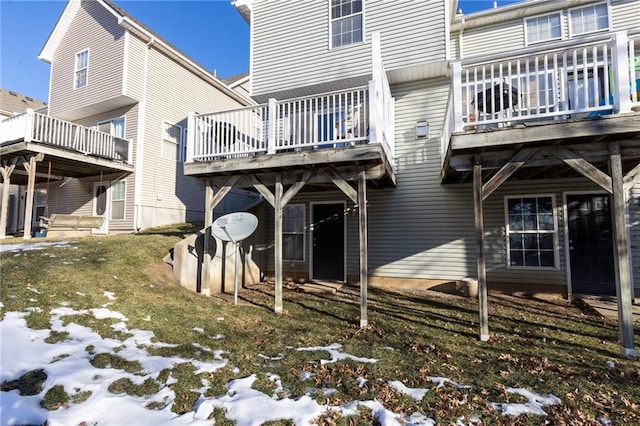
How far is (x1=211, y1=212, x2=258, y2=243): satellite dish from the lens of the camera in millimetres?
6902

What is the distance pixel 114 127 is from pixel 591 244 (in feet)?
50.6

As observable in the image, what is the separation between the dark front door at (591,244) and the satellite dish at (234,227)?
6990 millimetres

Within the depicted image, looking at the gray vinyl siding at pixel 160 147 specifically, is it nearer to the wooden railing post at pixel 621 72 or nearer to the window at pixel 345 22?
the window at pixel 345 22

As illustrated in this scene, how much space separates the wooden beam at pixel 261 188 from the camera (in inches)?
259

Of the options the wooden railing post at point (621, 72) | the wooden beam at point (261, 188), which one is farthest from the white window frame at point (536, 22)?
the wooden beam at point (261, 188)

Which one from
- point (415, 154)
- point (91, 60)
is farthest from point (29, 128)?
point (415, 154)

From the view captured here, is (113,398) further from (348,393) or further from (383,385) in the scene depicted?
(383,385)

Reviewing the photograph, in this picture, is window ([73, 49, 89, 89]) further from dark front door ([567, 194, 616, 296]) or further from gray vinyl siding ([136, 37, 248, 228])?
dark front door ([567, 194, 616, 296])

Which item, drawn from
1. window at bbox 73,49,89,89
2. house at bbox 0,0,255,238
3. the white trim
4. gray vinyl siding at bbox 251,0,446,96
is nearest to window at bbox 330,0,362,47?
gray vinyl siding at bbox 251,0,446,96

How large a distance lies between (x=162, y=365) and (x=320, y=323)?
2609mm

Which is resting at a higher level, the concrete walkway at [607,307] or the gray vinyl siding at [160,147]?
the gray vinyl siding at [160,147]

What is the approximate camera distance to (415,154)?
27.6ft

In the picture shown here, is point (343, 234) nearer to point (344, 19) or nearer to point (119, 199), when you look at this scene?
point (344, 19)

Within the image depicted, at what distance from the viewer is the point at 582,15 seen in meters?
8.01
